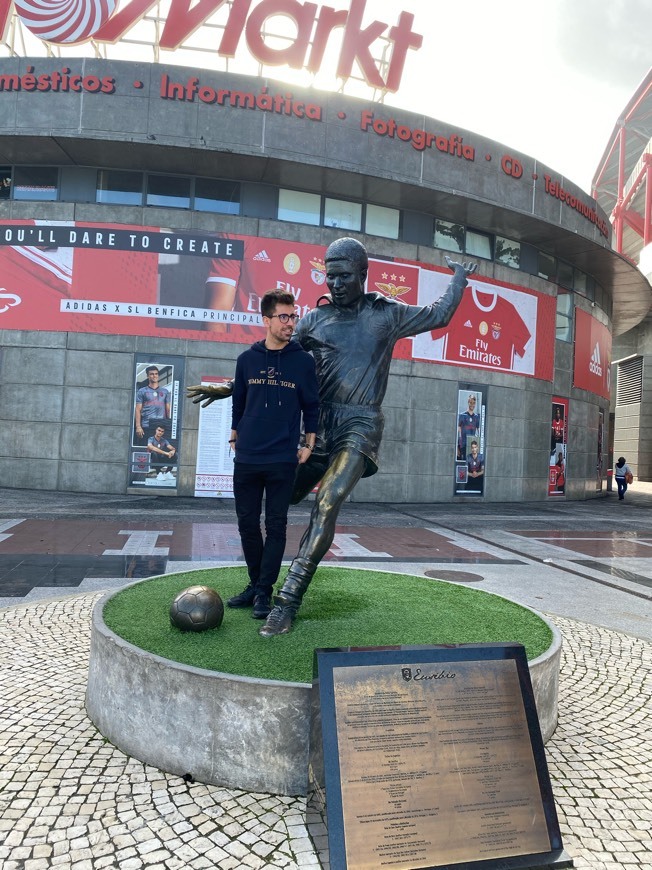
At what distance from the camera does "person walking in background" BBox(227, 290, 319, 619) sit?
3.84 metres

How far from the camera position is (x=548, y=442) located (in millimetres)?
20266

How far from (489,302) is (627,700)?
1583cm

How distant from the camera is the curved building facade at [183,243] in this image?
15289 millimetres

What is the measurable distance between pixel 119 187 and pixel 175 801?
16309 mm

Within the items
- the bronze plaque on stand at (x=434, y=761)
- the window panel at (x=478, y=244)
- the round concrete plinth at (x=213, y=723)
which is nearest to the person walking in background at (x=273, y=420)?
the round concrete plinth at (x=213, y=723)

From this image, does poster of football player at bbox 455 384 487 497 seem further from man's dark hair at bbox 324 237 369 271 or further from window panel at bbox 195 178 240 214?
man's dark hair at bbox 324 237 369 271

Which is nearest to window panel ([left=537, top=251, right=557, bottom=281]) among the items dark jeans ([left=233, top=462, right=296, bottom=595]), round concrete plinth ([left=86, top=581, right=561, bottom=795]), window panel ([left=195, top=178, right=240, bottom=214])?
window panel ([left=195, top=178, right=240, bottom=214])

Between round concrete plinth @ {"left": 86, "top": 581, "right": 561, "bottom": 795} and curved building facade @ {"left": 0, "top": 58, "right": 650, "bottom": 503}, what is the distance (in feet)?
42.5

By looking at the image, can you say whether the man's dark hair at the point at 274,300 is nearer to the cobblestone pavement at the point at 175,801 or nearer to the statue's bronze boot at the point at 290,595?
the statue's bronze boot at the point at 290,595

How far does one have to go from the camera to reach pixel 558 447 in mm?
20891

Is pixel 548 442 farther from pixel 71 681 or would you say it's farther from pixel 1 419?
pixel 71 681

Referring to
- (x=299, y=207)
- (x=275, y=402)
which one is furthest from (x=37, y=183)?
(x=275, y=402)

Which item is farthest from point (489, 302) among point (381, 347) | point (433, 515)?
point (381, 347)

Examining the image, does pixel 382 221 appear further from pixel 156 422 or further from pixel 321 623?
pixel 321 623
